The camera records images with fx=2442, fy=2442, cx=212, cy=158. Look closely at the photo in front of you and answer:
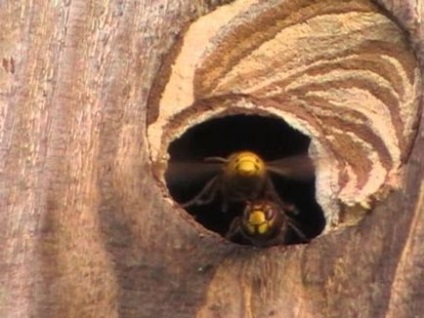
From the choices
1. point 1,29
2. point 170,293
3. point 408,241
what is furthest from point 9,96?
point 408,241

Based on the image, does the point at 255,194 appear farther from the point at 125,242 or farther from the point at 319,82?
the point at 125,242

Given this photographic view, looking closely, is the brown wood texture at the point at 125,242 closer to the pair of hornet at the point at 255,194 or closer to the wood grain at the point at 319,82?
the wood grain at the point at 319,82

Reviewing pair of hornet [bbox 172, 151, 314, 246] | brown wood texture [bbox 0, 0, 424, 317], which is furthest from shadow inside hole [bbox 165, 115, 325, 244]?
brown wood texture [bbox 0, 0, 424, 317]

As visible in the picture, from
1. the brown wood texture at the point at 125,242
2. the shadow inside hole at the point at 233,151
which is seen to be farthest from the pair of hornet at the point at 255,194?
the brown wood texture at the point at 125,242

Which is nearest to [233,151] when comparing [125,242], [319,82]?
[319,82]

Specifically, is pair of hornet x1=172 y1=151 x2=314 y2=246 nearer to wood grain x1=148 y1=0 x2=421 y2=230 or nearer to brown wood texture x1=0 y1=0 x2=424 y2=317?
wood grain x1=148 y1=0 x2=421 y2=230

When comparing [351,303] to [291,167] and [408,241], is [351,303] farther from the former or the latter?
[291,167]
